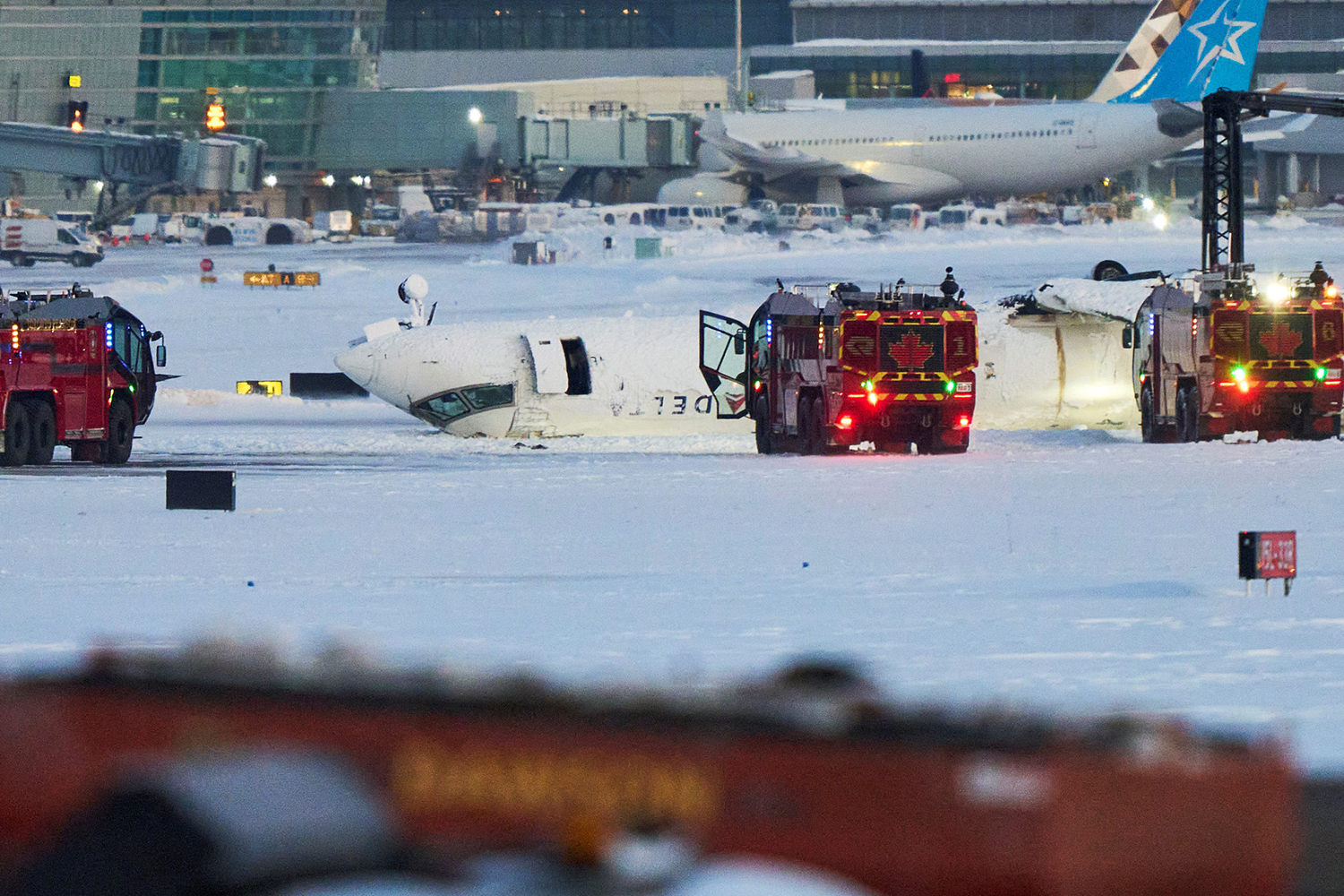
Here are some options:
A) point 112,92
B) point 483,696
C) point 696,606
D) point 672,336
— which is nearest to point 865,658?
point 696,606

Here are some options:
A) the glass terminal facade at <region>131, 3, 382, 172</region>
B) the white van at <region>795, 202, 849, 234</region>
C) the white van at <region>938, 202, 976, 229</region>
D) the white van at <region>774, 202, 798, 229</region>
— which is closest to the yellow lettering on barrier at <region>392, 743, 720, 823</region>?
the white van at <region>795, 202, 849, 234</region>

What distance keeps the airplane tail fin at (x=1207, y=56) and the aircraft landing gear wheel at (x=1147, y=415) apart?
6435cm

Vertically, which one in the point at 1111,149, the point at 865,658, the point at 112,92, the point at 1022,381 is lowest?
the point at 865,658

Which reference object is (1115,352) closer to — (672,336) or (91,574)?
(672,336)

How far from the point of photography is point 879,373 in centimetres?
3262

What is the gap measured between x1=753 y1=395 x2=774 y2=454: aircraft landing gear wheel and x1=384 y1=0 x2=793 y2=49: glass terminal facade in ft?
381

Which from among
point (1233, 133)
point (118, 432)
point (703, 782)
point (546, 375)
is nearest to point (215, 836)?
point (703, 782)

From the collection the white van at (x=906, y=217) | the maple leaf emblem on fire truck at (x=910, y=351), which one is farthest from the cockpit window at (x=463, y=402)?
the white van at (x=906, y=217)

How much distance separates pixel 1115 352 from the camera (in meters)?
38.6

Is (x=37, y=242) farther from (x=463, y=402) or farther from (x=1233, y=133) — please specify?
(x=1233, y=133)

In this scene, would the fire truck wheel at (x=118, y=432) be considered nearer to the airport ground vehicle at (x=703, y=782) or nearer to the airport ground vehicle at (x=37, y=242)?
the airport ground vehicle at (x=703, y=782)

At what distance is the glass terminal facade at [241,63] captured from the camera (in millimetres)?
130375

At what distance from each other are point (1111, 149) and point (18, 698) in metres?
95.7

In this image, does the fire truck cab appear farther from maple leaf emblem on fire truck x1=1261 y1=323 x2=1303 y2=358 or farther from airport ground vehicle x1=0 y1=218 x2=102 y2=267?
airport ground vehicle x1=0 y1=218 x2=102 y2=267
